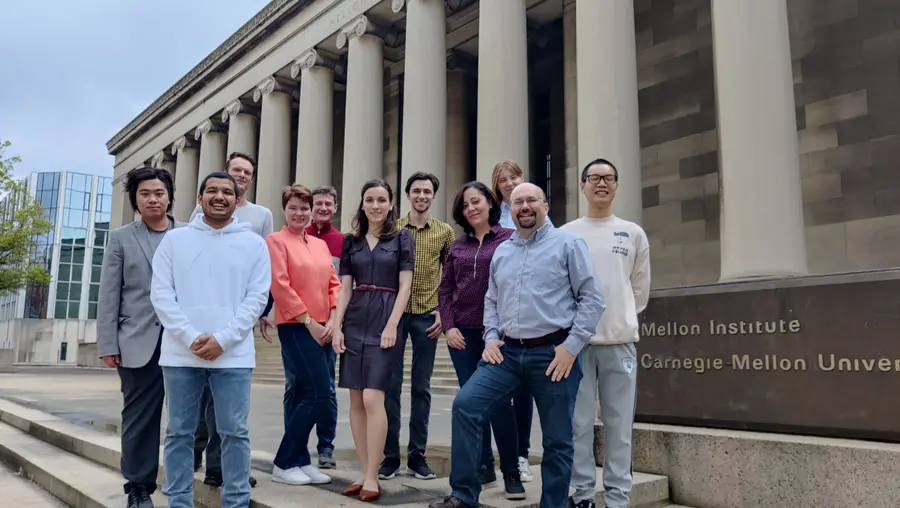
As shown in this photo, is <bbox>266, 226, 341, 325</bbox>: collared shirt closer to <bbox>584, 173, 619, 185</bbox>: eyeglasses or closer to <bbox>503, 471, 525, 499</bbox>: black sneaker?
<bbox>503, 471, 525, 499</bbox>: black sneaker

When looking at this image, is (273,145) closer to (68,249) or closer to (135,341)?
(135,341)

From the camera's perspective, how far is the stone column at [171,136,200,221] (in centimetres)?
3231

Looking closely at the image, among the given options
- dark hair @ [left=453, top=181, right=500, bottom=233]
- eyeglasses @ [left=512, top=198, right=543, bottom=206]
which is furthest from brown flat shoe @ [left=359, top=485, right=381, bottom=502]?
eyeglasses @ [left=512, top=198, right=543, bottom=206]

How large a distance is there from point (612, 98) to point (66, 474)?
38.5 feet

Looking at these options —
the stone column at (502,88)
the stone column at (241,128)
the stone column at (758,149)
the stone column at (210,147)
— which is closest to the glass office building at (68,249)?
the stone column at (210,147)

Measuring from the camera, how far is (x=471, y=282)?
4344 millimetres

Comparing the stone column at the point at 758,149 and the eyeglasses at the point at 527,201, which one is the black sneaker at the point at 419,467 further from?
the stone column at the point at 758,149

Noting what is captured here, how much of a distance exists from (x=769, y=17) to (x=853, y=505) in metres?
10.5

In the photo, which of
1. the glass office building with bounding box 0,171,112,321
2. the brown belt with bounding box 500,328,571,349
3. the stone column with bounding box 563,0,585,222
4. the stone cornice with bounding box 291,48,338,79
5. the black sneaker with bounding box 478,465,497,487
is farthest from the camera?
the glass office building with bounding box 0,171,112,321

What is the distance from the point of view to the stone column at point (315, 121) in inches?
916

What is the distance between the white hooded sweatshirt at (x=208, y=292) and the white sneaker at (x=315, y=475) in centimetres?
106

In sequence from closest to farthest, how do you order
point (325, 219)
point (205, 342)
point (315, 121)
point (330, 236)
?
point (205, 342)
point (325, 219)
point (330, 236)
point (315, 121)

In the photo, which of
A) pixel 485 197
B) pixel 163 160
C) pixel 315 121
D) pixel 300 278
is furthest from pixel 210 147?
pixel 485 197

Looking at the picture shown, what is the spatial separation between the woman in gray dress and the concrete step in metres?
1.56
